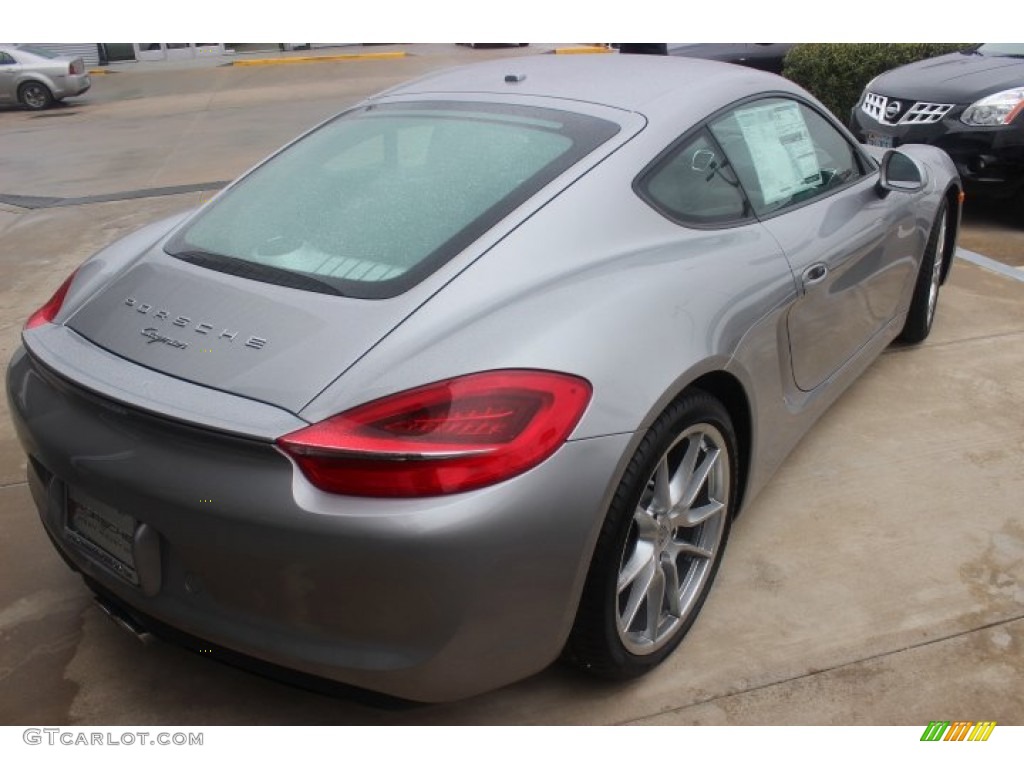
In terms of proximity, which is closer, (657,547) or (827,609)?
(657,547)

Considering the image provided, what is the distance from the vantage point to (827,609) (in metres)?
2.75

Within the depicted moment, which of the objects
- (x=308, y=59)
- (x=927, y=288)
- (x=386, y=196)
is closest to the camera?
(x=386, y=196)

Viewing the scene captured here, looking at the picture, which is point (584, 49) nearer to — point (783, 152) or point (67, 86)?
point (67, 86)

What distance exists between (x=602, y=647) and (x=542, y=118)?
1409 millimetres

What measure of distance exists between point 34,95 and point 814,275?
57.9 feet

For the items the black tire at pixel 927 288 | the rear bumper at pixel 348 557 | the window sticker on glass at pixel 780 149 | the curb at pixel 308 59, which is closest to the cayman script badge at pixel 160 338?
the rear bumper at pixel 348 557

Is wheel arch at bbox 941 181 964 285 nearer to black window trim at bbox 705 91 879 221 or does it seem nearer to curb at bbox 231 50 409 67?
black window trim at bbox 705 91 879 221

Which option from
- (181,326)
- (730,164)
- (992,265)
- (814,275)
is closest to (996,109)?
(992,265)

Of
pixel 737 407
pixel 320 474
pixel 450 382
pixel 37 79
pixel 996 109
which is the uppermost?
pixel 450 382

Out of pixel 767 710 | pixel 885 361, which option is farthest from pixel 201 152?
pixel 767 710

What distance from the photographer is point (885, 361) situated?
14.5ft

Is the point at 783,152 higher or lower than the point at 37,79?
higher

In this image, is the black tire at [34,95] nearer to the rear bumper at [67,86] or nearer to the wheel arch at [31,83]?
the wheel arch at [31,83]
